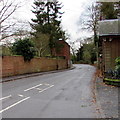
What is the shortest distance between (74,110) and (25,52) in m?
21.1

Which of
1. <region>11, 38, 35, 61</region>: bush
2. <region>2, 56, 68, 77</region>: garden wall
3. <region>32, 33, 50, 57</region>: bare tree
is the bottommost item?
<region>2, 56, 68, 77</region>: garden wall

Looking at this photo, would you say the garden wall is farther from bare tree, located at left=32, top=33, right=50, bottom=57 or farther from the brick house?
the brick house

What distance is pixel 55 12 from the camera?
1863 inches

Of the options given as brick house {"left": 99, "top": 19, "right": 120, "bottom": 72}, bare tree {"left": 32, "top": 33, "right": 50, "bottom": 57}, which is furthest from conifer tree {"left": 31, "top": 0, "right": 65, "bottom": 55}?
brick house {"left": 99, "top": 19, "right": 120, "bottom": 72}

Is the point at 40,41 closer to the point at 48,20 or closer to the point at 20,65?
the point at 48,20

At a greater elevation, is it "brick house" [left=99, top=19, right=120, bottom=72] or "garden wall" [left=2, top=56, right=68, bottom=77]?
"brick house" [left=99, top=19, right=120, bottom=72]

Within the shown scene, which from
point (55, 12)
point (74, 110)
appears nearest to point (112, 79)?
point (74, 110)

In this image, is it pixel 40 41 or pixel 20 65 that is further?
pixel 40 41

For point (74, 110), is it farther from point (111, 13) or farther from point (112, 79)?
point (111, 13)

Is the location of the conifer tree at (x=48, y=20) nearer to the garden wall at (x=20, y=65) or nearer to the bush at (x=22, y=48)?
the garden wall at (x=20, y=65)

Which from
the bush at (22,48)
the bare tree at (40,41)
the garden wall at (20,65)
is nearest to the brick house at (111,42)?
the garden wall at (20,65)

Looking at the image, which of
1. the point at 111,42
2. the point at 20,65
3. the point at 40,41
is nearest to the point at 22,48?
the point at 20,65

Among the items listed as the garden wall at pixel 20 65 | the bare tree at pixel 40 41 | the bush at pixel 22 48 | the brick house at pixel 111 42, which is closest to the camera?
the brick house at pixel 111 42

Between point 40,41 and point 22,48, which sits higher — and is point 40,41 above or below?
above
